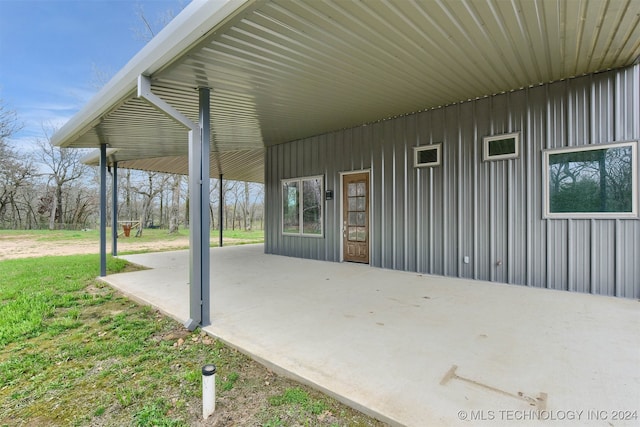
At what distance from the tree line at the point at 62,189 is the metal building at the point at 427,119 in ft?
44.4

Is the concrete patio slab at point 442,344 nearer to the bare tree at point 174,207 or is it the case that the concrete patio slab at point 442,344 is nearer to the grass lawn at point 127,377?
the grass lawn at point 127,377

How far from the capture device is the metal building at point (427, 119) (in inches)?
105

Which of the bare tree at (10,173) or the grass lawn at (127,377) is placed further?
the bare tree at (10,173)

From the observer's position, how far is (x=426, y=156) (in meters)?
5.35

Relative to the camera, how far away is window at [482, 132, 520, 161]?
4.46m

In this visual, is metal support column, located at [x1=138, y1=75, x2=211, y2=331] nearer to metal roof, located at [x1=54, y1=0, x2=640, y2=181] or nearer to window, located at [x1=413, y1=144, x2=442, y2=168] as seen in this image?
metal roof, located at [x1=54, y1=0, x2=640, y2=181]

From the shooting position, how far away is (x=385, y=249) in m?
5.89

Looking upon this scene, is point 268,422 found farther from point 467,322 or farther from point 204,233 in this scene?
point 467,322

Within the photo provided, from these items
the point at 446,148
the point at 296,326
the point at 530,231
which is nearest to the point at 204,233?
the point at 296,326

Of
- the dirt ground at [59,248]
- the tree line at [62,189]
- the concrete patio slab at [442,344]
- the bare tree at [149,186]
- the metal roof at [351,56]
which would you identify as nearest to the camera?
the concrete patio slab at [442,344]

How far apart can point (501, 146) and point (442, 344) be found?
3519 millimetres

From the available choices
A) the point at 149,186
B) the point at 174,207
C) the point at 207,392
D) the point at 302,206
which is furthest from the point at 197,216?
the point at 149,186

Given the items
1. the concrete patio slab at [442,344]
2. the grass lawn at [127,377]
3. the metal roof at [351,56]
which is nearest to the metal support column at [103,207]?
the metal roof at [351,56]

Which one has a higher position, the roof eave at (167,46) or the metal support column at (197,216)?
the roof eave at (167,46)
